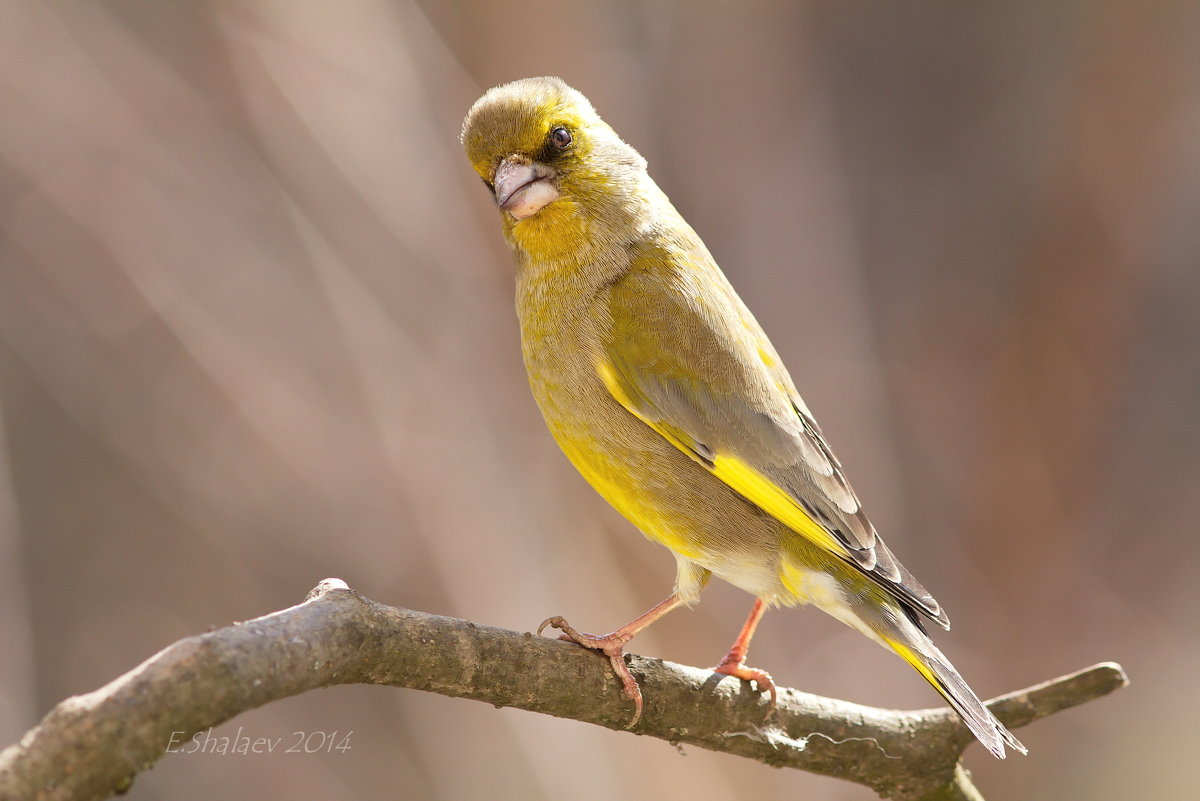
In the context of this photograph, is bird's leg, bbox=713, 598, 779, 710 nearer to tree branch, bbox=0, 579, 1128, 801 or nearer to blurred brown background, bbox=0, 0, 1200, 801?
tree branch, bbox=0, 579, 1128, 801

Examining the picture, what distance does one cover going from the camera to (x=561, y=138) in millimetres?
2404

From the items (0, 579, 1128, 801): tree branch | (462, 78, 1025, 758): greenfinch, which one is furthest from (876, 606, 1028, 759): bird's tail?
(0, 579, 1128, 801): tree branch

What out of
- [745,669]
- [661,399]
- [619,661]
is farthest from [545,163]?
[745,669]

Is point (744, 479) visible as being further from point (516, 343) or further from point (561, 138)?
point (516, 343)

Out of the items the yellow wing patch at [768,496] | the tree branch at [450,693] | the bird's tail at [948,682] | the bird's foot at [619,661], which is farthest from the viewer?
the yellow wing patch at [768,496]

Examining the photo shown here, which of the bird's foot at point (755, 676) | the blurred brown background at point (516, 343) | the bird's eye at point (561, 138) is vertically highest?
the blurred brown background at point (516, 343)

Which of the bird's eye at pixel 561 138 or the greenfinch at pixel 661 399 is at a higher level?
the bird's eye at pixel 561 138

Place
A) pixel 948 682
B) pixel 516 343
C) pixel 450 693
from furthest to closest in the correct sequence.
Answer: pixel 516 343, pixel 948 682, pixel 450 693

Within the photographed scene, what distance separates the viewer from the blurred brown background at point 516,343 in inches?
170

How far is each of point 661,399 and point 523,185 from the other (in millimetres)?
538

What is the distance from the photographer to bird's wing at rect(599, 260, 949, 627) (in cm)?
234

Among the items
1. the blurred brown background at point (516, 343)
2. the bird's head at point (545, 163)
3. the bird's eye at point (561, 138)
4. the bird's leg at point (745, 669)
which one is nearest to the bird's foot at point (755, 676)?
the bird's leg at point (745, 669)

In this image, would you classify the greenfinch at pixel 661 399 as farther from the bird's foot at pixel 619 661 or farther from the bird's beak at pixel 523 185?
the bird's foot at pixel 619 661

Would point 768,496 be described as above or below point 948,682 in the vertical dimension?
above
